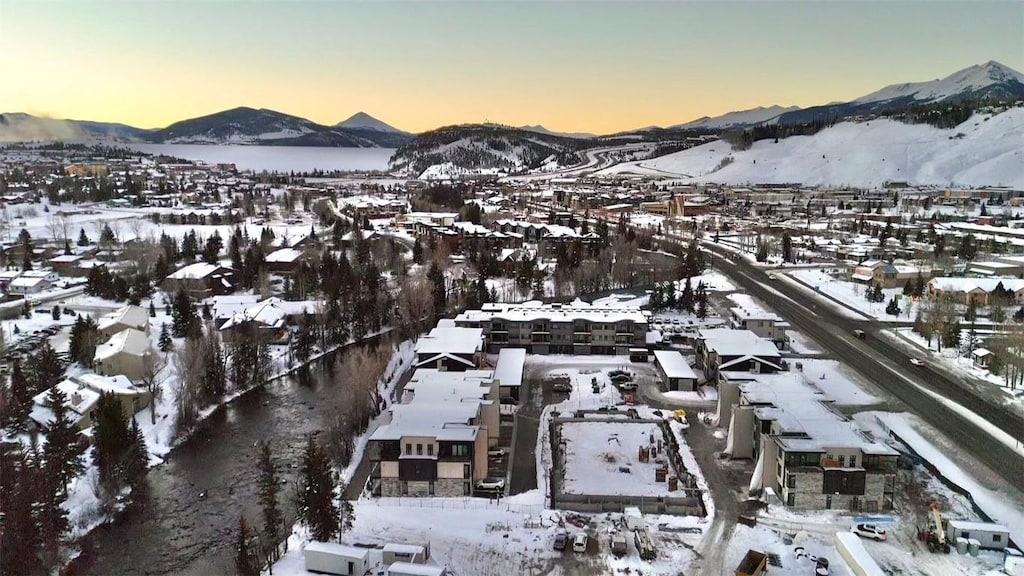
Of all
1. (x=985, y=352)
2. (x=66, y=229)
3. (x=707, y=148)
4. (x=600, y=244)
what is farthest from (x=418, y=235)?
(x=707, y=148)

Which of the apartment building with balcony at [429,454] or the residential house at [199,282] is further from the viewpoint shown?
the residential house at [199,282]

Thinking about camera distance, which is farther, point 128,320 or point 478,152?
point 478,152

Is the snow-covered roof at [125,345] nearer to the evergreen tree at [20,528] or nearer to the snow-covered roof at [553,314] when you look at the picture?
the evergreen tree at [20,528]

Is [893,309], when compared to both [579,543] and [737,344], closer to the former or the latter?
[737,344]

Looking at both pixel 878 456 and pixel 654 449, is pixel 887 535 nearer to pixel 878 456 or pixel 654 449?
pixel 878 456

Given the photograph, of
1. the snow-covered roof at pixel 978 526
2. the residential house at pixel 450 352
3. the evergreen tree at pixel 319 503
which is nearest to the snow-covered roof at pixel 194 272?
the residential house at pixel 450 352

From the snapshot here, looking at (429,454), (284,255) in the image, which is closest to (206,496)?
(429,454)

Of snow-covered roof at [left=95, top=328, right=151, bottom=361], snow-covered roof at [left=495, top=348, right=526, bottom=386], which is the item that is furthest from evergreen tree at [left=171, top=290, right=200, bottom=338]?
snow-covered roof at [left=495, top=348, right=526, bottom=386]
